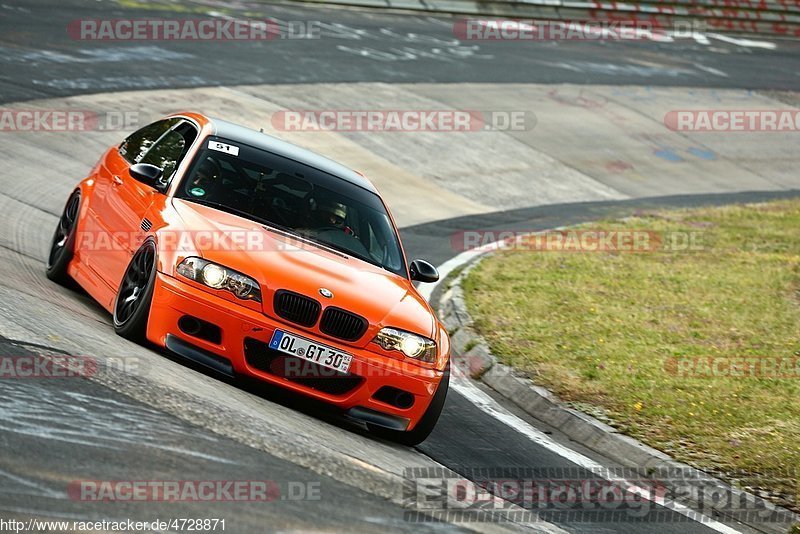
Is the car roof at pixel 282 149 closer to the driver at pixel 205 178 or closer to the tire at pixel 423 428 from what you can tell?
the driver at pixel 205 178

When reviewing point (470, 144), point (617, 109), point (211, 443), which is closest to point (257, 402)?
point (211, 443)

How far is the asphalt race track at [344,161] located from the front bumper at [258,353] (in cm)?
17

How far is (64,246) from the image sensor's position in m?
9.31

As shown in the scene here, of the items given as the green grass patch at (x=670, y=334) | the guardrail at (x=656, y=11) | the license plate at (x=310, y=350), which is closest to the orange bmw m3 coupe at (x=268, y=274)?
the license plate at (x=310, y=350)

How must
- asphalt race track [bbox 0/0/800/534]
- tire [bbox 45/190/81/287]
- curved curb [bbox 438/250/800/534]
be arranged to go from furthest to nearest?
tire [bbox 45/190/81/287], curved curb [bbox 438/250/800/534], asphalt race track [bbox 0/0/800/534]

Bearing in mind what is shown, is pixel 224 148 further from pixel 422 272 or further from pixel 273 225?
pixel 422 272

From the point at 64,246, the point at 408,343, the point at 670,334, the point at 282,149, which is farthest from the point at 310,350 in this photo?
the point at 670,334

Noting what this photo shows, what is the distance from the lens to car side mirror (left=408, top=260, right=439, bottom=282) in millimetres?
8914

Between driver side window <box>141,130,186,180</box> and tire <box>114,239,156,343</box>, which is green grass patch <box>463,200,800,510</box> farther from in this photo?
tire <box>114,239,156,343</box>

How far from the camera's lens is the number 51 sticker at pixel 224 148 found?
28.5 ft


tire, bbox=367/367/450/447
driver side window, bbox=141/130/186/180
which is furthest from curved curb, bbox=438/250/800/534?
driver side window, bbox=141/130/186/180

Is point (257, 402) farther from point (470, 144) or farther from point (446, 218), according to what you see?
point (470, 144)

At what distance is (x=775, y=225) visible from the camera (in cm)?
1833

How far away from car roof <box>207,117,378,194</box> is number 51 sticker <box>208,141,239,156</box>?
0.15 m
